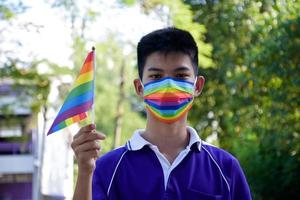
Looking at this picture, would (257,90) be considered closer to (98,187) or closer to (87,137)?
(98,187)

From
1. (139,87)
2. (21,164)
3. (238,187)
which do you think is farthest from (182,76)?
(21,164)

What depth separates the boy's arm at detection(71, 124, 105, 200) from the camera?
9.12ft

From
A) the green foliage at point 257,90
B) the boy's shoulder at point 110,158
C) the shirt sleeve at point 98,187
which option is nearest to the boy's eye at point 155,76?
the boy's shoulder at point 110,158

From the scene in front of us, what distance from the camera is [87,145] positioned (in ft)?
9.12

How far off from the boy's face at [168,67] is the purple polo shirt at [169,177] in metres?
0.33

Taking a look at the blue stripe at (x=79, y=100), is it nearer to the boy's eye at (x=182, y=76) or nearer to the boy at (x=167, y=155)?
the boy at (x=167, y=155)

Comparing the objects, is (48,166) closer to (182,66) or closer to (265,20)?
(265,20)

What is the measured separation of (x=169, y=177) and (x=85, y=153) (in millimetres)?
476

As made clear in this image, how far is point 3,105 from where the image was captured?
13.4 meters

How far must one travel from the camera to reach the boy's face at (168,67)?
10.2ft

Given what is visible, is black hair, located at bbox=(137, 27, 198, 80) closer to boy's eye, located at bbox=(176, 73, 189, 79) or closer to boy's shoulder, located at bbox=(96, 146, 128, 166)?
boy's eye, located at bbox=(176, 73, 189, 79)

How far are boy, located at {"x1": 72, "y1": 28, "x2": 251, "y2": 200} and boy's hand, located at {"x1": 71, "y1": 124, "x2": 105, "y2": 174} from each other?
0.21 meters

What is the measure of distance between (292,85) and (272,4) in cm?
168

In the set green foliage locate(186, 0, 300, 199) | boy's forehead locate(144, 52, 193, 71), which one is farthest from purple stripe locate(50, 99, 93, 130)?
green foliage locate(186, 0, 300, 199)
